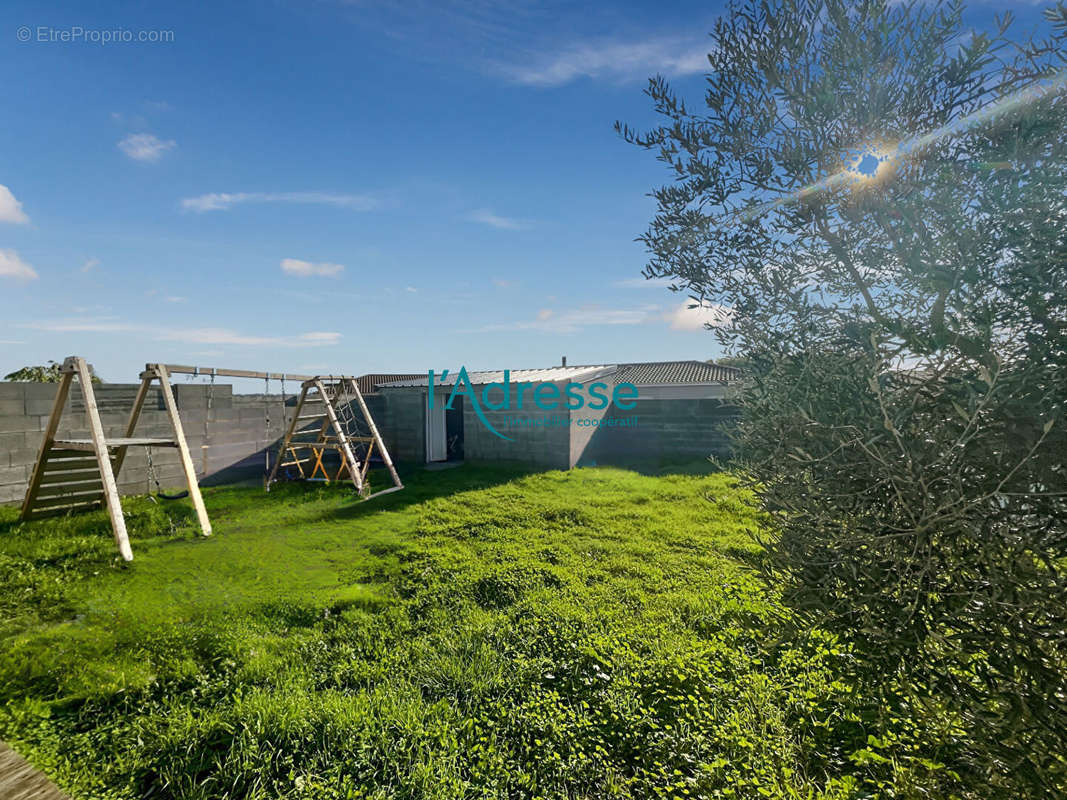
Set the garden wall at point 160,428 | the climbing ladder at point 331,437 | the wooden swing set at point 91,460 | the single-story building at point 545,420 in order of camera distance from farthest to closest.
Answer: the single-story building at point 545,420 < the climbing ladder at point 331,437 < the garden wall at point 160,428 < the wooden swing set at point 91,460

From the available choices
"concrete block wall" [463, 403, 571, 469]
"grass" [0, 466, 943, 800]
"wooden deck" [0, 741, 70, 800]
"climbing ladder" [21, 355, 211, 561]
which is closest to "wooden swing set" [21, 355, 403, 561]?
"climbing ladder" [21, 355, 211, 561]

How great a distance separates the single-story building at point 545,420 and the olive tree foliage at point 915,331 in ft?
26.8

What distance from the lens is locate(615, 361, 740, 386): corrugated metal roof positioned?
56.2ft

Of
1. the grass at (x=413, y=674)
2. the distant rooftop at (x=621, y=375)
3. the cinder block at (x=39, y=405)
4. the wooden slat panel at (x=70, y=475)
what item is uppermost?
the distant rooftop at (x=621, y=375)

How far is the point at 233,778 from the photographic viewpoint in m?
2.41

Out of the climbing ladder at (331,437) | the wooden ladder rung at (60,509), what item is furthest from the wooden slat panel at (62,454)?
the climbing ladder at (331,437)

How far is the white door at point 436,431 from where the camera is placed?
12.1 m

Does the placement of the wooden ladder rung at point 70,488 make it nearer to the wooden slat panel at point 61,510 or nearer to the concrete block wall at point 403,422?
the wooden slat panel at point 61,510

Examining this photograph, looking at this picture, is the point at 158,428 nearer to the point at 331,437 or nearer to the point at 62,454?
the point at 62,454

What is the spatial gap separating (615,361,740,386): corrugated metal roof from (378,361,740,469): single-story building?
398 cm

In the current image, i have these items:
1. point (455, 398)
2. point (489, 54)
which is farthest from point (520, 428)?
point (489, 54)

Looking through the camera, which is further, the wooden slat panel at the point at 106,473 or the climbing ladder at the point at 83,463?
the climbing ladder at the point at 83,463

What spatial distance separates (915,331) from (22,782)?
11.6ft

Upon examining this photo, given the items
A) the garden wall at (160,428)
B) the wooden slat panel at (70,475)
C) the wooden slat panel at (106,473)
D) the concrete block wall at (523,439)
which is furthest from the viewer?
the concrete block wall at (523,439)
